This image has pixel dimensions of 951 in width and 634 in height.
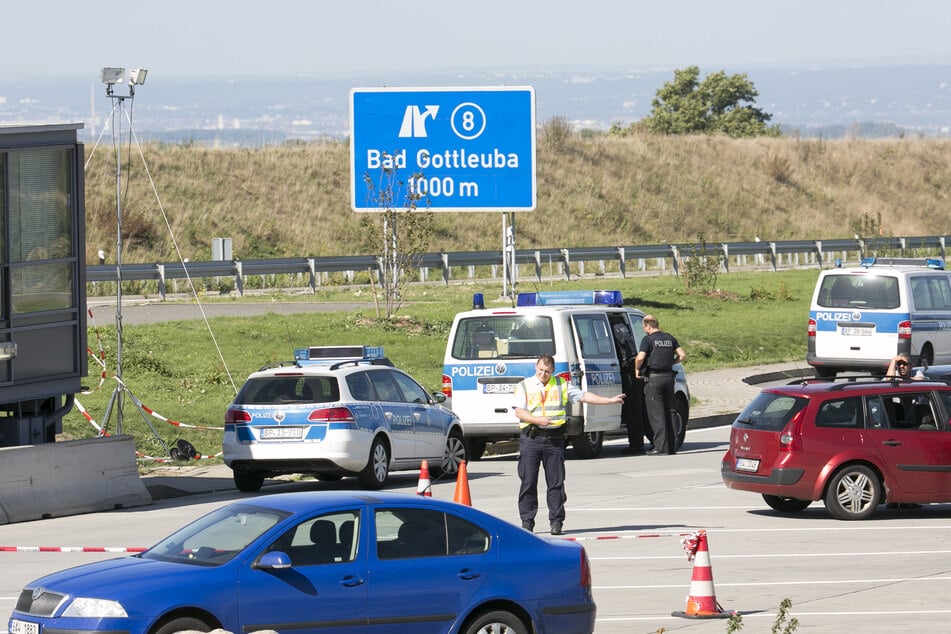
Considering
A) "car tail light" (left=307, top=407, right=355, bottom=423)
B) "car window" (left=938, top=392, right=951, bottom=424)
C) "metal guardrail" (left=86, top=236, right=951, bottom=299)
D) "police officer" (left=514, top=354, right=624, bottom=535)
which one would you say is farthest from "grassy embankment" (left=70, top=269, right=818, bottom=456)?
"car window" (left=938, top=392, right=951, bottom=424)

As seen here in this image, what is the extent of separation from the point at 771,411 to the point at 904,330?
519 inches

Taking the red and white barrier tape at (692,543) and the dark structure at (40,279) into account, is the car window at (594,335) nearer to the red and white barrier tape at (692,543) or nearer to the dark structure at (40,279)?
the dark structure at (40,279)

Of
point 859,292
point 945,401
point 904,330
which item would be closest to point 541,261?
point 859,292

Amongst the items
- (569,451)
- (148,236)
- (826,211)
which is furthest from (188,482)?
(826,211)

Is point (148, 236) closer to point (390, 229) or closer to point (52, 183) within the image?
point (390, 229)

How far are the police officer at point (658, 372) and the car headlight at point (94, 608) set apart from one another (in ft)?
46.5

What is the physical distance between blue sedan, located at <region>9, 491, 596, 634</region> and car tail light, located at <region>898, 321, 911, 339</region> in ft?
66.2

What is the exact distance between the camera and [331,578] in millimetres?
8789

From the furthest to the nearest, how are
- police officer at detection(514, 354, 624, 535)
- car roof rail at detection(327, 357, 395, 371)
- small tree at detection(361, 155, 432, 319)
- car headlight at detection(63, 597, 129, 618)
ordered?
small tree at detection(361, 155, 432, 319)
car roof rail at detection(327, 357, 395, 371)
police officer at detection(514, 354, 624, 535)
car headlight at detection(63, 597, 129, 618)

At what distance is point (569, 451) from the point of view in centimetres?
Result: 2342

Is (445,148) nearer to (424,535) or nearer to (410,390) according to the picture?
(410,390)

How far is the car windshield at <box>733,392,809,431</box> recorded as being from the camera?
632 inches

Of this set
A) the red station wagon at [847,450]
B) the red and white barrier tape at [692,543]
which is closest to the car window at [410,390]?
the red station wagon at [847,450]

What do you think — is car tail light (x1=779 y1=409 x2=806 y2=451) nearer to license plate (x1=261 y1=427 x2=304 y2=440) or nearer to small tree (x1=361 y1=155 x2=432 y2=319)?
license plate (x1=261 y1=427 x2=304 y2=440)
